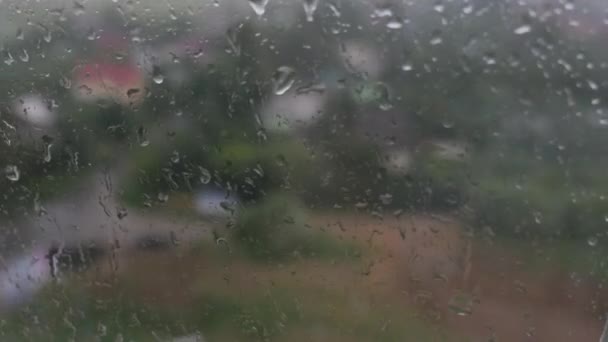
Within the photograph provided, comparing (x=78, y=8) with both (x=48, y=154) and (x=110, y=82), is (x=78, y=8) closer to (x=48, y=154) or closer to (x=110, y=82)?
(x=110, y=82)

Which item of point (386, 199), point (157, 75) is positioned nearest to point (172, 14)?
point (157, 75)

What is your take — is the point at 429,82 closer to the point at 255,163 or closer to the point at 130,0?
the point at 255,163

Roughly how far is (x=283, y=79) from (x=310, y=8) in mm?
104

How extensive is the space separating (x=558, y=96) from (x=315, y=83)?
32cm

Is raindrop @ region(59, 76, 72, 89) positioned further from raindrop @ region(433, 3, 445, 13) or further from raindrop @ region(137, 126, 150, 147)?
raindrop @ region(433, 3, 445, 13)

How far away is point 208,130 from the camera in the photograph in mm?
888

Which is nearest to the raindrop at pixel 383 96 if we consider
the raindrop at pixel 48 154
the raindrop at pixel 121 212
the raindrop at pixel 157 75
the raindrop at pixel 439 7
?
the raindrop at pixel 439 7

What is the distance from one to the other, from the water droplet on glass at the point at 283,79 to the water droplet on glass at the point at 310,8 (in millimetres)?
75

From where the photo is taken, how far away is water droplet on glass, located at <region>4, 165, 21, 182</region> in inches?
41.1

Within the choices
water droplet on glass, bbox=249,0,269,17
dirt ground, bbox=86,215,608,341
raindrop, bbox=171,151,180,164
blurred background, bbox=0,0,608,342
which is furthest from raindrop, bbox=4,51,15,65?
dirt ground, bbox=86,215,608,341

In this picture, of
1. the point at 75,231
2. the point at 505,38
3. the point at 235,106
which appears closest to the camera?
the point at 505,38

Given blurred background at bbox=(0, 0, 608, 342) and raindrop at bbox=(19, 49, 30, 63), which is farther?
raindrop at bbox=(19, 49, 30, 63)

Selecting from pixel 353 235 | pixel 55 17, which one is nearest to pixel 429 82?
pixel 353 235

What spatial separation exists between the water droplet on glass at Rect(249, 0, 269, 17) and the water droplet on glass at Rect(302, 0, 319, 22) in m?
0.06
